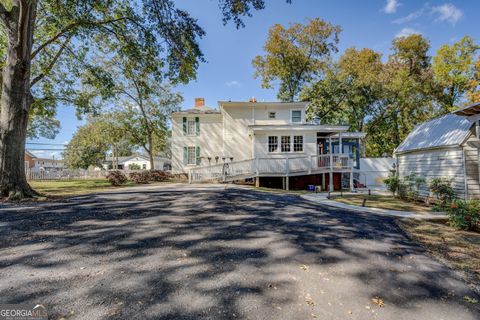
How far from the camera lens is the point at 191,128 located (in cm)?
2019

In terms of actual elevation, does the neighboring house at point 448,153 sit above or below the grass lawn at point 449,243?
above

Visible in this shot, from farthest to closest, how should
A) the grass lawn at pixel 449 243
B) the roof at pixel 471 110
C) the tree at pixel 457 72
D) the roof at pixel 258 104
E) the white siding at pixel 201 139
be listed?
the tree at pixel 457 72, the white siding at pixel 201 139, the roof at pixel 258 104, the roof at pixel 471 110, the grass lawn at pixel 449 243

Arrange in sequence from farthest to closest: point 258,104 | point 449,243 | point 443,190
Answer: point 258,104 → point 443,190 → point 449,243

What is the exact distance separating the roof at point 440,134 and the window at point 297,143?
5956 millimetres

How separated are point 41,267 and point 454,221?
30.8 ft

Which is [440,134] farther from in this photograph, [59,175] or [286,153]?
[59,175]

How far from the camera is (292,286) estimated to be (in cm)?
294

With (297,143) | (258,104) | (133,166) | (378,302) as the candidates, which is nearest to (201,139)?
(258,104)

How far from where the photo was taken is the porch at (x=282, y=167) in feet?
47.2

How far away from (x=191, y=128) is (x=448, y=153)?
1748cm

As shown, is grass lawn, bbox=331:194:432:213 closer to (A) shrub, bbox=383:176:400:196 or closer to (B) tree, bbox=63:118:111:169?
(A) shrub, bbox=383:176:400:196

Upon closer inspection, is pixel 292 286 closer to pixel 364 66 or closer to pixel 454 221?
pixel 454 221

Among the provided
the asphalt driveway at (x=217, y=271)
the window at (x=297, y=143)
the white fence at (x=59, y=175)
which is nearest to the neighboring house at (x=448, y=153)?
the window at (x=297, y=143)

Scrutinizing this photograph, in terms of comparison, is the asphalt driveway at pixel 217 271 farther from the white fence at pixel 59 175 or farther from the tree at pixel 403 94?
the tree at pixel 403 94
